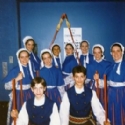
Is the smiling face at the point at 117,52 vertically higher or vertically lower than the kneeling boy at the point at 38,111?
higher

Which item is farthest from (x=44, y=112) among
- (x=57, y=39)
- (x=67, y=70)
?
(x=57, y=39)

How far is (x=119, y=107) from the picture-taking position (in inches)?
131

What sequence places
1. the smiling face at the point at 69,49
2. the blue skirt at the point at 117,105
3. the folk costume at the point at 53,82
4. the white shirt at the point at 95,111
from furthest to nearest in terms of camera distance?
the smiling face at the point at 69,49
the folk costume at the point at 53,82
the blue skirt at the point at 117,105
the white shirt at the point at 95,111

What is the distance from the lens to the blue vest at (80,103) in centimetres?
243

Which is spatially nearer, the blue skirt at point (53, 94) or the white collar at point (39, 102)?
the white collar at point (39, 102)

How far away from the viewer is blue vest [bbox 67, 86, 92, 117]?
2434mm

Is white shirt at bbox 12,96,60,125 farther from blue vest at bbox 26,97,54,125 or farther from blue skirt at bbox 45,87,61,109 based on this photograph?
blue skirt at bbox 45,87,61,109

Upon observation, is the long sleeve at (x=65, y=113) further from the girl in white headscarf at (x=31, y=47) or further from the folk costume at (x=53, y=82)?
the girl in white headscarf at (x=31, y=47)

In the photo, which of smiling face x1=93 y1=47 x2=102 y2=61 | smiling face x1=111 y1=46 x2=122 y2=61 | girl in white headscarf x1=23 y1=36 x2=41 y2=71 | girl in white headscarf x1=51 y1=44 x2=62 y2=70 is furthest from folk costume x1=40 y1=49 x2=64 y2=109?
smiling face x1=111 y1=46 x2=122 y2=61

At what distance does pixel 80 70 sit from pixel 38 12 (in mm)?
2705

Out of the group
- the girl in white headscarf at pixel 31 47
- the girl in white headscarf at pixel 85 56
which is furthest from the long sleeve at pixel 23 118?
the girl in white headscarf at pixel 85 56

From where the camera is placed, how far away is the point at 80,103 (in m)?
2.44

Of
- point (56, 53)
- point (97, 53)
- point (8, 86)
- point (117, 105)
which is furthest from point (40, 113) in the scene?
point (56, 53)

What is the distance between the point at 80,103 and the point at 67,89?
0.65 meters
